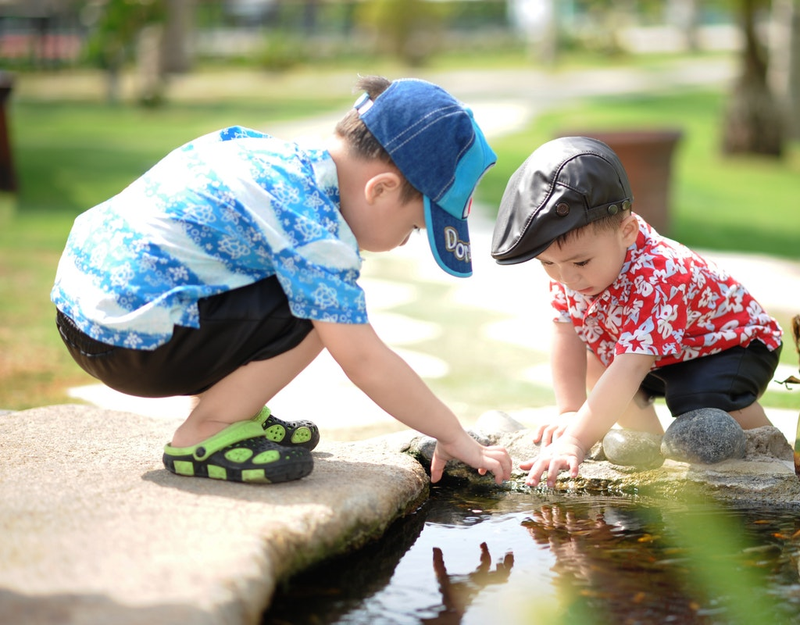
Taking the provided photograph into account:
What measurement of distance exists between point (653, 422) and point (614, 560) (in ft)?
2.56

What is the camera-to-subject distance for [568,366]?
2.51 metres

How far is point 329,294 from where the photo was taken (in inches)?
73.9

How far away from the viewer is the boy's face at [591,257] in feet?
7.36

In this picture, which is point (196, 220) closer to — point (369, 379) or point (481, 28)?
point (369, 379)

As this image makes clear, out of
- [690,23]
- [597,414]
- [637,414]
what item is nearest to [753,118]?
[637,414]

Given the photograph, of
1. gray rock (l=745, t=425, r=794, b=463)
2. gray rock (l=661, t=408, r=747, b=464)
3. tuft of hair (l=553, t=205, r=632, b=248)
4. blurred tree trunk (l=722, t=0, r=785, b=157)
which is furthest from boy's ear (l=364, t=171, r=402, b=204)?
blurred tree trunk (l=722, t=0, r=785, b=157)

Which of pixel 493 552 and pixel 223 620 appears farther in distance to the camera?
pixel 493 552

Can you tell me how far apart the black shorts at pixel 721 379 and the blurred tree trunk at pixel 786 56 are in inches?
405

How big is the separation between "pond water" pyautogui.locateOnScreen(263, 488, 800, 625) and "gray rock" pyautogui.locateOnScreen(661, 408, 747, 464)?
4.4 inches

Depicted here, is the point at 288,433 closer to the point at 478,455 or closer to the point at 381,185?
the point at 478,455

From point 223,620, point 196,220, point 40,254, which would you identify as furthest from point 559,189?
point 40,254

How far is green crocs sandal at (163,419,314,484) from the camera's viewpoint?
194 centimetres

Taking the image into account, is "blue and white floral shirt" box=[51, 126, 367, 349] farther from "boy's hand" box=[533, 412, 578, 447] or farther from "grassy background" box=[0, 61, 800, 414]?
"grassy background" box=[0, 61, 800, 414]

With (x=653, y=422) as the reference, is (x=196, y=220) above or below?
above
